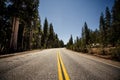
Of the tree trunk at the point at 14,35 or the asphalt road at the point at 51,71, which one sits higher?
the tree trunk at the point at 14,35

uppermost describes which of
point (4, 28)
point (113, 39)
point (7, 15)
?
point (7, 15)

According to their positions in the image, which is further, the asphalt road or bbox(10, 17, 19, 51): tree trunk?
bbox(10, 17, 19, 51): tree trunk

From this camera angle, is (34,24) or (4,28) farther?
(34,24)

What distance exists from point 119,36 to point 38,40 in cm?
4410

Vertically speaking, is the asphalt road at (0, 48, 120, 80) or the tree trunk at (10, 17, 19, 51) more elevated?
the tree trunk at (10, 17, 19, 51)


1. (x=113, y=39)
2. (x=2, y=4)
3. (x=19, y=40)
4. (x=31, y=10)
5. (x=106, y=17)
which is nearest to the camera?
(x=2, y=4)

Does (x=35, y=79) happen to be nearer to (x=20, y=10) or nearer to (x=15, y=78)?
(x=15, y=78)

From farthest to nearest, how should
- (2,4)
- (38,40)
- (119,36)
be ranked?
(38,40)
(119,36)
(2,4)

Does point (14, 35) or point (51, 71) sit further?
point (14, 35)

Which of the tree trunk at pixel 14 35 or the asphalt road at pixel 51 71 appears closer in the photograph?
the asphalt road at pixel 51 71

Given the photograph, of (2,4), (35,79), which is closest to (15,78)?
(35,79)

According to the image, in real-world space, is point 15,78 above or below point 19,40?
below

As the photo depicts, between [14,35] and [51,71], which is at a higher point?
[14,35]

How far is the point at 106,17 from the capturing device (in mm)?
55500
